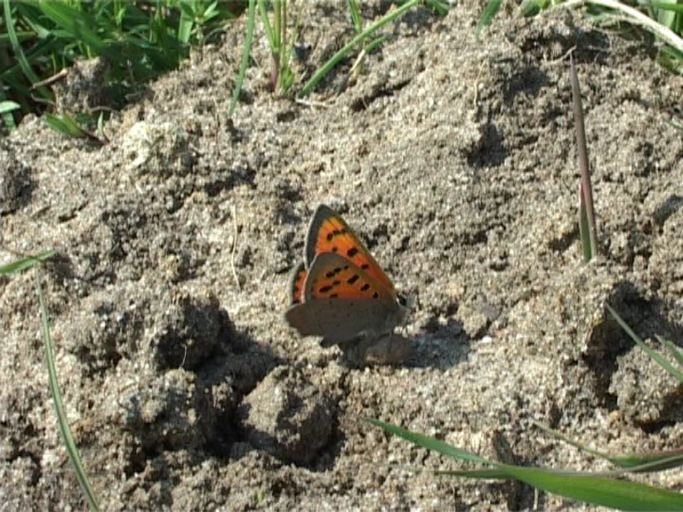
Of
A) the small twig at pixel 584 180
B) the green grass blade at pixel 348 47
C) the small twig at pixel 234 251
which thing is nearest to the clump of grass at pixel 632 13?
the green grass blade at pixel 348 47

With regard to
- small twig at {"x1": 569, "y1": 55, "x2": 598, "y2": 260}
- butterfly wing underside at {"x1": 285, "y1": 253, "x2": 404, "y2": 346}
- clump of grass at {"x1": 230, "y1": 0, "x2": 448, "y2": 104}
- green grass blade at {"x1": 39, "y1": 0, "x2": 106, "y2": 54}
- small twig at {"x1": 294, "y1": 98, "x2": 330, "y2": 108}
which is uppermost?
small twig at {"x1": 569, "y1": 55, "x2": 598, "y2": 260}

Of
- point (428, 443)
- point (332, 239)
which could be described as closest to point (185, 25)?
point (332, 239)

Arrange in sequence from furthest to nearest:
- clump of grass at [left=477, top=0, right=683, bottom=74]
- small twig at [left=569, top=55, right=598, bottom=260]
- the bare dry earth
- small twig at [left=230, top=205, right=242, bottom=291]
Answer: clump of grass at [left=477, top=0, right=683, bottom=74], small twig at [left=230, top=205, right=242, bottom=291], small twig at [left=569, top=55, right=598, bottom=260], the bare dry earth

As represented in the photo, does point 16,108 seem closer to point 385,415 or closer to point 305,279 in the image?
point 305,279

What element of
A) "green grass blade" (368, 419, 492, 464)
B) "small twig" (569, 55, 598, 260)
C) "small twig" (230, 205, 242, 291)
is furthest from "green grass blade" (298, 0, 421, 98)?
"green grass blade" (368, 419, 492, 464)

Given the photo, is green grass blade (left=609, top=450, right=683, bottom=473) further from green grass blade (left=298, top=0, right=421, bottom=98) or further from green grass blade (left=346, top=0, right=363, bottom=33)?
green grass blade (left=346, top=0, right=363, bottom=33)

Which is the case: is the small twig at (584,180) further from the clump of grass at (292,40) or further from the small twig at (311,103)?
the small twig at (311,103)

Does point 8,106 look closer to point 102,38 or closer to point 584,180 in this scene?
point 102,38
